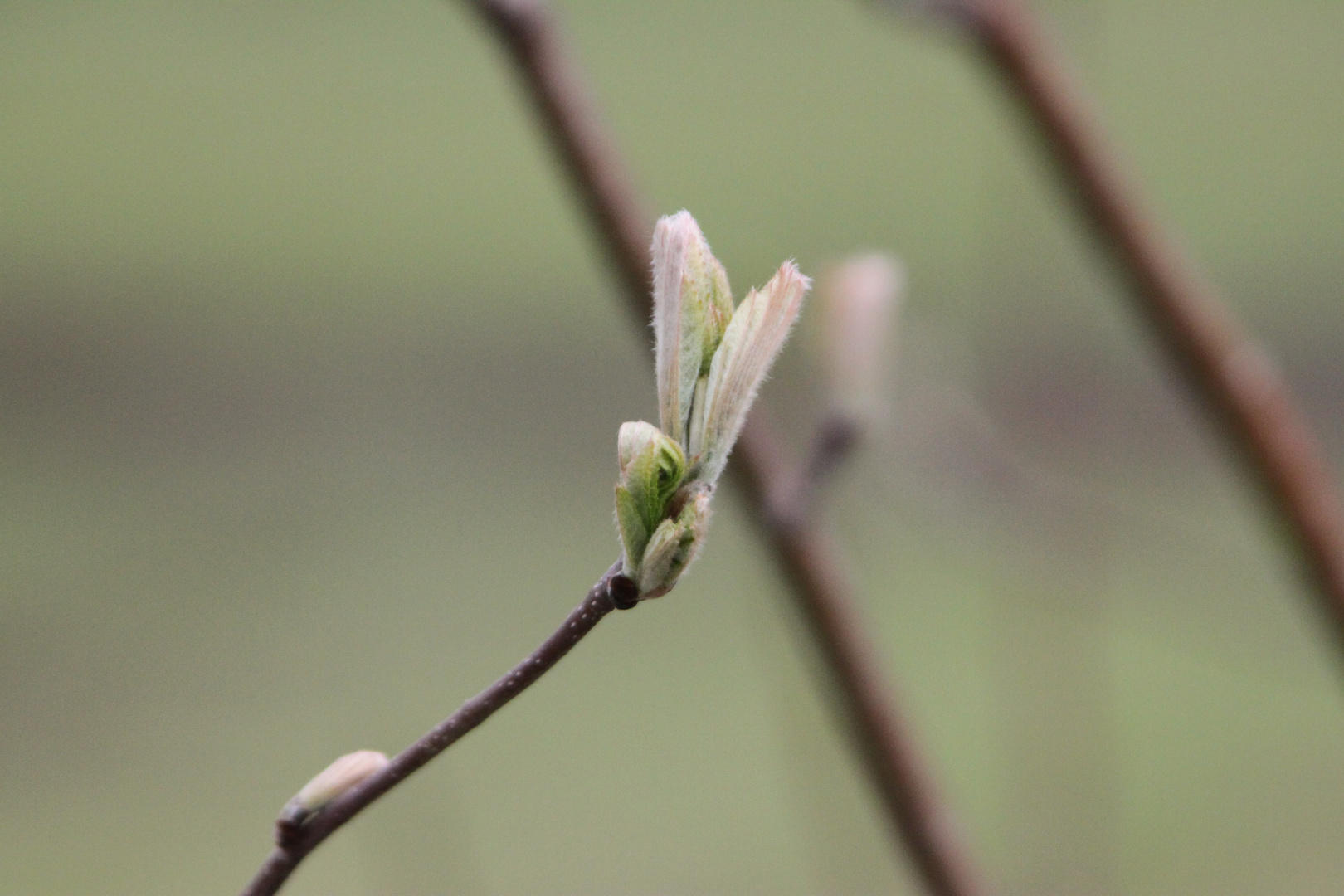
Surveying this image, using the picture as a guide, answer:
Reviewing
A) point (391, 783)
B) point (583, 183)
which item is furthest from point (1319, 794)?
point (391, 783)

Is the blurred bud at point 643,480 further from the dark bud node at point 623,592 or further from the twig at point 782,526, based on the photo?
the twig at point 782,526

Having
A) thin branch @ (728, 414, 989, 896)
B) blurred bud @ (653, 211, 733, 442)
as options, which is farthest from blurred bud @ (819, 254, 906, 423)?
blurred bud @ (653, 211, 733, 442)

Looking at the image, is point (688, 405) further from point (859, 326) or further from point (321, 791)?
point (859, 326)

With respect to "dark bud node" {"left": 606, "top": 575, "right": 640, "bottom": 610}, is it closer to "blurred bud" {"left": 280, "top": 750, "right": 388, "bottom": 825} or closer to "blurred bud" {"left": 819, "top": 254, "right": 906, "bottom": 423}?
"blurred bud" {"left": 280, "top": 750, "right": 388, "bottom": 825}

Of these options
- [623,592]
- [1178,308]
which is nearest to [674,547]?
[623,592]

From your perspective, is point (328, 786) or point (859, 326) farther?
point (859, 326)
